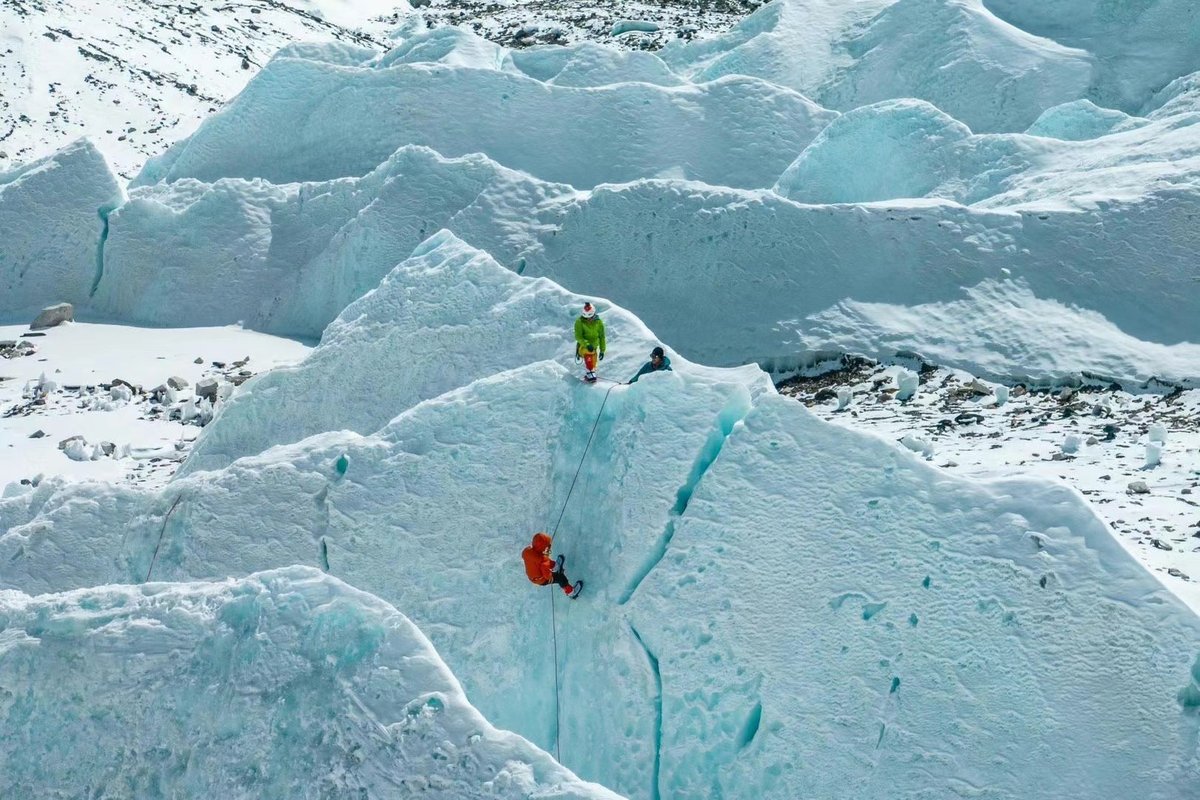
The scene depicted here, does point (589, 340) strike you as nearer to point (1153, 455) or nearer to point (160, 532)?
point (160, 532)

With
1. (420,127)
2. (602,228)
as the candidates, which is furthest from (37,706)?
(420,127)

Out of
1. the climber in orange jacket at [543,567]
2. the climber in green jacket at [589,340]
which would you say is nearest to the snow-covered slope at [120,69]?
the climber in green jacket at [589,340]

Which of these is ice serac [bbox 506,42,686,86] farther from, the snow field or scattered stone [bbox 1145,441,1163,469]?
scattered stone [bbox 1145,441,1163,469]

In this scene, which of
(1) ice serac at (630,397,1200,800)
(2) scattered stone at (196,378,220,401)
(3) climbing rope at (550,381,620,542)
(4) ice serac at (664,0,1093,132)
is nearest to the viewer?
(1) ice serac at (630,397,1200,800)

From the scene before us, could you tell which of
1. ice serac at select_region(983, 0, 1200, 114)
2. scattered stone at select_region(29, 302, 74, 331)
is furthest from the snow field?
ice serac at select_region(983, 0, 1200, 114)

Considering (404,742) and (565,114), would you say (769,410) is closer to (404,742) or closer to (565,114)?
(404,742)

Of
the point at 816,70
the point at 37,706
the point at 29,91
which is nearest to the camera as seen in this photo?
the point at 37,706
